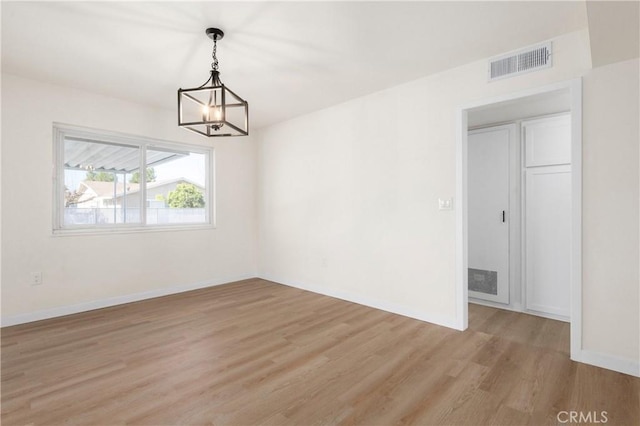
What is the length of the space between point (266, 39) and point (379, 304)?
124 inches

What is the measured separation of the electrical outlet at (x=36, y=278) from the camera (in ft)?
11.6

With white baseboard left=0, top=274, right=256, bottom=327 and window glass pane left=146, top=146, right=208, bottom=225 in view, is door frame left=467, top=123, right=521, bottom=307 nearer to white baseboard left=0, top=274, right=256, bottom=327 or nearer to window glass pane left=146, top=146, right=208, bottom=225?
white baseboard left=0, top=274, right=256, bottom=327

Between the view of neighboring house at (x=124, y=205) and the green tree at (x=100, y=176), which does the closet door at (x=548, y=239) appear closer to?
the view of neighboring house at (x=124, y=205)

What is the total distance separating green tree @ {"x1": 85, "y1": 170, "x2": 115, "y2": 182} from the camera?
4023mm

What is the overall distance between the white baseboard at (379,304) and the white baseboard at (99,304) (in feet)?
4.68

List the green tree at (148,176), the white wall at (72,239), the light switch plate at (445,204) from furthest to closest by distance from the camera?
the green tree at (148,176) → the white wall at (72,239) → the light switch plate at (445,204)

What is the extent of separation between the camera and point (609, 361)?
7.86 feet

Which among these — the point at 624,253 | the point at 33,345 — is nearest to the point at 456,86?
the point at 624,253

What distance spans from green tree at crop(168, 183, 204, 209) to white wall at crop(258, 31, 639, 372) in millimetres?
1108

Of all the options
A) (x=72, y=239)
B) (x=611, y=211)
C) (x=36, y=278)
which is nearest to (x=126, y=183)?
(x=72, y=239)

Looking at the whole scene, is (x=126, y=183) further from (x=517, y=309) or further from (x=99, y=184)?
(x=517, y=309)

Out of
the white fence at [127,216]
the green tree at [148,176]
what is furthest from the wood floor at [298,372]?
the green tree at [148,176]

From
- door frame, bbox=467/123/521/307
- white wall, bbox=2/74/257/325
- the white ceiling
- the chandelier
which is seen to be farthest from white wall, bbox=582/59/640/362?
white wall, bbox=2/74/257/325

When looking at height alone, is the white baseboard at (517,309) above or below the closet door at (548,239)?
below
